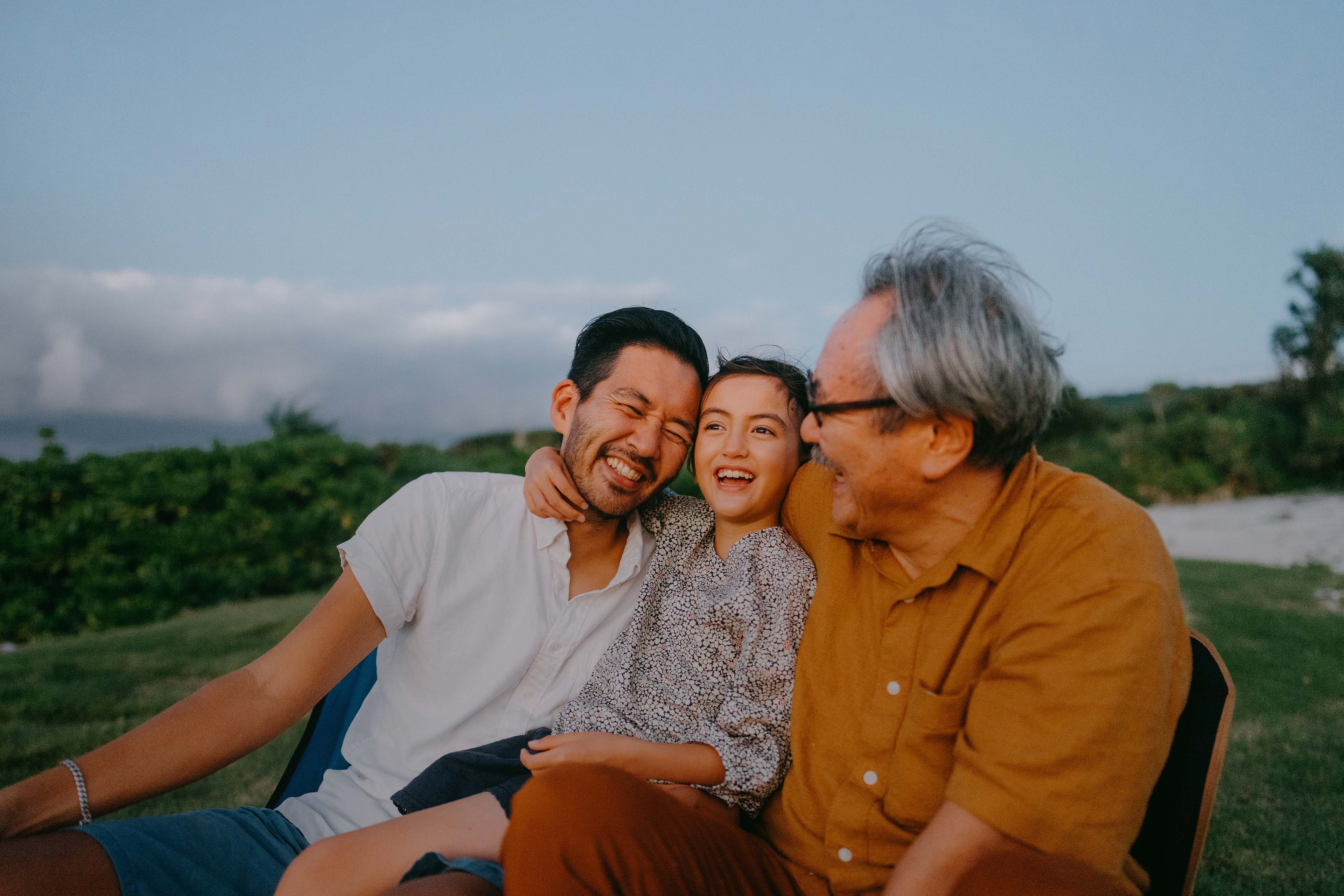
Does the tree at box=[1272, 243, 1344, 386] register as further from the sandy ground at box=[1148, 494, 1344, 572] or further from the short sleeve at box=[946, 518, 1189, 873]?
the short sleeve at box=[946, 518, 1189, 873]

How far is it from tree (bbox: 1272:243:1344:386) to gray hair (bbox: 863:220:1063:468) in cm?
2315

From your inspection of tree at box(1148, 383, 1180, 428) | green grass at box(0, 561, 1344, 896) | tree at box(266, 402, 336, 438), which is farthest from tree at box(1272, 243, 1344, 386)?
tree at box(266, 402, 336, 438)

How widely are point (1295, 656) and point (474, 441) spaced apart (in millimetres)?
10507

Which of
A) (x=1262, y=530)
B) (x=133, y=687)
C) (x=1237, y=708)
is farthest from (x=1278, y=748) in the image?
(x=1262, y=530)

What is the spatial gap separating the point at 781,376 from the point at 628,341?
0.50 metres

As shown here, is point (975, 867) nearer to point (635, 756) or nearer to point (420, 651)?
point (635, 756)

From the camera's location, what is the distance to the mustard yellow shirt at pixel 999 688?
1.37 m

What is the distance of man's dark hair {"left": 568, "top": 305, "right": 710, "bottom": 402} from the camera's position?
8.32 ft

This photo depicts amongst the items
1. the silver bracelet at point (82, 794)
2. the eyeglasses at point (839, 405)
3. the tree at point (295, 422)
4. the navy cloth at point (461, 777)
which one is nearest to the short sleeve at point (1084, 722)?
the eyeglasses at point (839, 405)

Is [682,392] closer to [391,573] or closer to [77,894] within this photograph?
[391,573]

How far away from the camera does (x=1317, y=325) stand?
66.2 feet

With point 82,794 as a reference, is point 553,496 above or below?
above

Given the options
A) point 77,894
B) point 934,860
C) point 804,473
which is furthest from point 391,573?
point 934,860

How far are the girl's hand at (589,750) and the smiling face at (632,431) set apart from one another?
2.52 feet
